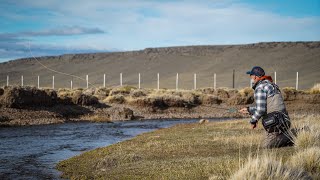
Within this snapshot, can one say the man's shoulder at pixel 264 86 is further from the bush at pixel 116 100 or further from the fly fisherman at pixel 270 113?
the bush at pixel 116 100

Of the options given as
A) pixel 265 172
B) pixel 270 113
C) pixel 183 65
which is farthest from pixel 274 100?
pixel 183 65

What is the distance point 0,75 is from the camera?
111 m

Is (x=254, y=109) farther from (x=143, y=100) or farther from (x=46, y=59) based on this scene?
(x=46, y=59)

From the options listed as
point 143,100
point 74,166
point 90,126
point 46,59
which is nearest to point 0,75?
point 46,59

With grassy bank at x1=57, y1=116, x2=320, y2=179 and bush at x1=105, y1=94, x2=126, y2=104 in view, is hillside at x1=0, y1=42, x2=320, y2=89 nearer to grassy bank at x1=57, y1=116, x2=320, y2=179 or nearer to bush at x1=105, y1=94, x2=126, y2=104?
bush at x1=105, y1=94, x2=126, y2=104

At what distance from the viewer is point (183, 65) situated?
4139 inches

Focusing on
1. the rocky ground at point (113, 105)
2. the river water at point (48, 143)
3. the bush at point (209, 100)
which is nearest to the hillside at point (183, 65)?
the rocky ground at point (113, 105)

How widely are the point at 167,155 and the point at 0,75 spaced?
10554 centimetres

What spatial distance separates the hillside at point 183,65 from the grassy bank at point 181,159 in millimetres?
62703

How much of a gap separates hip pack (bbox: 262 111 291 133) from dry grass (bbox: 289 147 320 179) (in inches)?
85.8

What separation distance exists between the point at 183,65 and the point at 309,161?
96.1 meters

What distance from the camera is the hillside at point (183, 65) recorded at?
285ft

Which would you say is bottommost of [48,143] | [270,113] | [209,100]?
[48,143]

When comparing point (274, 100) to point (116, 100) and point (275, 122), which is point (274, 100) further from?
point (116, 100)
